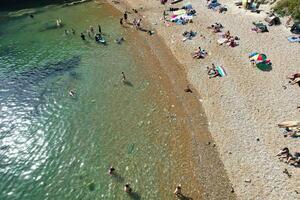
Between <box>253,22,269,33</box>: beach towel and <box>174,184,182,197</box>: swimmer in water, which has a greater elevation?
<box>253,22,269,33</box>: beach towel

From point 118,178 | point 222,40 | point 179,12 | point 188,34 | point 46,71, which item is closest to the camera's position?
point 118,178

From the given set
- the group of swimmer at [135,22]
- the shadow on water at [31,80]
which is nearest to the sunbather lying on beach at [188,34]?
the group of swimmer at [135,22]

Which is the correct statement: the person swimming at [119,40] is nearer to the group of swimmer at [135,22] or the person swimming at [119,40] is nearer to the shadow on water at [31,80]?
the group of swimmer at [135,22]

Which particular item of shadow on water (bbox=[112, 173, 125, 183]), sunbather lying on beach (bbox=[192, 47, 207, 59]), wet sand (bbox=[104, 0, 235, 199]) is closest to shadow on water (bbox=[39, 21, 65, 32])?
wet sand (bbox=[104, 0, 235, 199])

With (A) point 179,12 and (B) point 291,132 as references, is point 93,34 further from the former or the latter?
(B) point 291,132

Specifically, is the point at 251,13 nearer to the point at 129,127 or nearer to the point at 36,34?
the point at 129,127

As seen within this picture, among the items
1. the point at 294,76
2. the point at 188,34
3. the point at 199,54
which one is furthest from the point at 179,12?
the point at 294,76

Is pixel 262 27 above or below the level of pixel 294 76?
above

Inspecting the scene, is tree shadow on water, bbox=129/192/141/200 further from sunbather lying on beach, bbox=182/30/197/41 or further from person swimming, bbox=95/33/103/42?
person swimming, bbox=95/33/103/42
